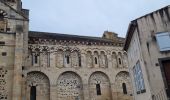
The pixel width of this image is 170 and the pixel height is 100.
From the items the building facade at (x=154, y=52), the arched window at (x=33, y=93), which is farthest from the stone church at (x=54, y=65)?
the building facade at (x=154, y=52)

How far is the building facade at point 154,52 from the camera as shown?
12477 millimetres

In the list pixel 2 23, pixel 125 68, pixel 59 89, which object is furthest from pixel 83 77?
pixel 2 23

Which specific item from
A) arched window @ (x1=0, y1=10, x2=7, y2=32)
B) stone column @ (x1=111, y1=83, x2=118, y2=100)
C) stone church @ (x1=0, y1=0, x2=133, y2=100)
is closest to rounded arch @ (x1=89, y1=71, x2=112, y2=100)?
stone church @ (x1=0, y1=0, x2=133, y2=100)

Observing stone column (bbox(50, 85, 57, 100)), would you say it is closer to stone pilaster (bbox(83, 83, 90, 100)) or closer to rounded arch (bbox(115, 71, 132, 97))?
stone pilaster (bbox(83, 83, 90, 100))

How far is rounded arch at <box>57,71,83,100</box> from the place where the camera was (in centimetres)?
2547

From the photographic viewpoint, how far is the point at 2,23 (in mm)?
21938

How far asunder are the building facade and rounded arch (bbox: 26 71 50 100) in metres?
12.9

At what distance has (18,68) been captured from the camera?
20234 mm

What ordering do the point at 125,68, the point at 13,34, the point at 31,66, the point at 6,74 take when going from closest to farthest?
the point at 6,74, the point at 13,34, the point at 31,66, the point at 125,68

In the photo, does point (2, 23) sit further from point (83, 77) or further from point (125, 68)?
point (125, 68)

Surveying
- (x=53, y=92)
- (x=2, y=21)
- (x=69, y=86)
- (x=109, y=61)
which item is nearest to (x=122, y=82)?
(x=109, y=61)

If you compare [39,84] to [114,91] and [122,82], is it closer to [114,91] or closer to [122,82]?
[114,91]

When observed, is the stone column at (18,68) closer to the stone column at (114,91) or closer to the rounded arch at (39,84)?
the rounded arch at (39,84)

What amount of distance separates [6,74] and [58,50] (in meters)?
7.93
